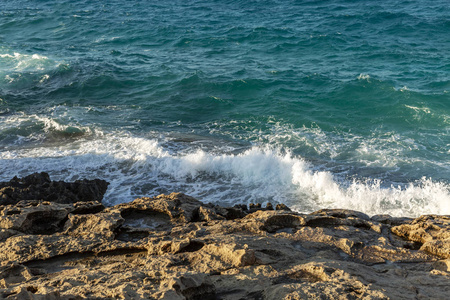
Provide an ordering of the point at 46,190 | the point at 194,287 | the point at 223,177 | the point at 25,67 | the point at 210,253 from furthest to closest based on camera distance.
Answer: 1. the point at 25,67
2. the point at 223,177
3. the point at 46,190
4. the point at 210,253
5. the point at 194,287

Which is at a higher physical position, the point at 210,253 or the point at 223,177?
the point at 210,253

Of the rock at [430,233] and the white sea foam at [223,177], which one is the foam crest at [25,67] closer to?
the white sea foam at [223,177]

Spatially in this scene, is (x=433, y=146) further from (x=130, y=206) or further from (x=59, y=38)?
(x=59, y=38)

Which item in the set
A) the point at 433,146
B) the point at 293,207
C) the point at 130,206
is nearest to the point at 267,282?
the point at 130,206

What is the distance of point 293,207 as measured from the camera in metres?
9.65

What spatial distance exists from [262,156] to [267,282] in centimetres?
741

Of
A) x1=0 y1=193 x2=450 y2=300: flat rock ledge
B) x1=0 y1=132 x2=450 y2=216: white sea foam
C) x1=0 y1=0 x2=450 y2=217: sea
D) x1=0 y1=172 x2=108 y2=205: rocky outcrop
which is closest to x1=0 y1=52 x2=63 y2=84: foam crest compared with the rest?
x1=0 y1=0 x2=450 y2=217: sea

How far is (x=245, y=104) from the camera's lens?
16359 mm

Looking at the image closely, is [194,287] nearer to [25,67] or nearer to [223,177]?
[223,177]

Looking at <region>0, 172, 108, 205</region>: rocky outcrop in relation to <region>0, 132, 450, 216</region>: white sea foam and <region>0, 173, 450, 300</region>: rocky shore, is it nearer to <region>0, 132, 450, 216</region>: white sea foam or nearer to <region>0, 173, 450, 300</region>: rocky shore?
<region>0, 132, 450, 216</region>: white sea foam

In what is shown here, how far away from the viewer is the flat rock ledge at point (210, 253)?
4254mm

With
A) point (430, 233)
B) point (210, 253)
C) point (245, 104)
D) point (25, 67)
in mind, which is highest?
point (25, 67)

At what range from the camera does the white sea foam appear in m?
9.79

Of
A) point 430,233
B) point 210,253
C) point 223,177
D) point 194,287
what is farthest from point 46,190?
point 430,233
